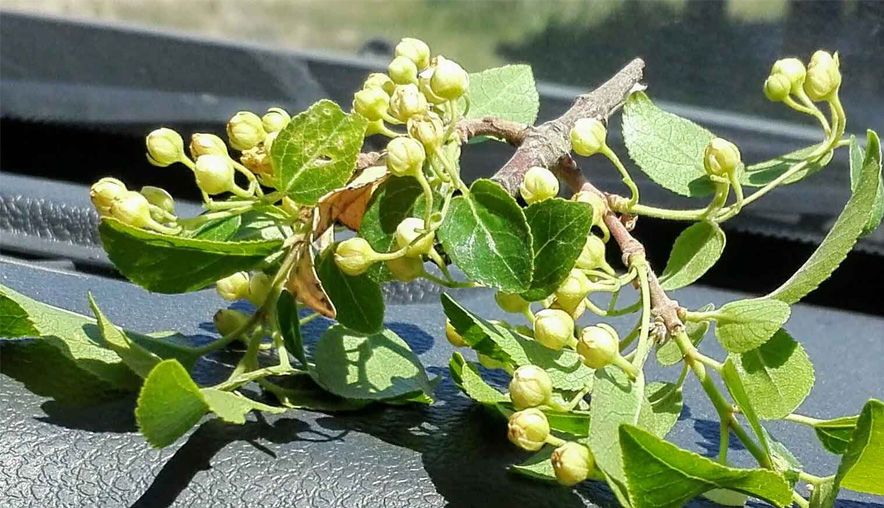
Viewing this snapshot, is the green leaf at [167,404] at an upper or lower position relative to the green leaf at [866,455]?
lower

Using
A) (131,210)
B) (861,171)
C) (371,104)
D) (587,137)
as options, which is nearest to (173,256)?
(131,210)

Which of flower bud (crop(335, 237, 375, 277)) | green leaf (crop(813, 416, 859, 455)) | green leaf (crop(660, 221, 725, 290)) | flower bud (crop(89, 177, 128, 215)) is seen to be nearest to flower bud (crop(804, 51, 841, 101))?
green leaf (crop(660, 221, 725, 290))

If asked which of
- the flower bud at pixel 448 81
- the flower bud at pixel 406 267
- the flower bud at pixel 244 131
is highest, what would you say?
the flower bud at pixel 448 81

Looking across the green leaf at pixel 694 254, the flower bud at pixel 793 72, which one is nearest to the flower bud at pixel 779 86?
the flower bud at pixel 793 72

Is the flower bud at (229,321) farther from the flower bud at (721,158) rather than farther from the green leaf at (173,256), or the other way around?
the flower bud at (721,158)

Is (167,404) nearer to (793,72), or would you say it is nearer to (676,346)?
(676,346)

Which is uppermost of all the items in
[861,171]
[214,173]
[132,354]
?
[861,171]

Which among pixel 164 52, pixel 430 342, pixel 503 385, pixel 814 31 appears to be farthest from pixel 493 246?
pixel 814 31

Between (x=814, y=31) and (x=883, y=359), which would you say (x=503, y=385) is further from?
(x=814, y=31)
